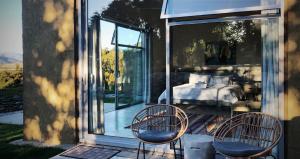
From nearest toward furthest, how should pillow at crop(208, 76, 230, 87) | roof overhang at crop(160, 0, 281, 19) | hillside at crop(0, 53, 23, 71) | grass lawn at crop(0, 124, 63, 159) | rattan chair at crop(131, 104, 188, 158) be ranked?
roof overhang at crop(160, 0, 281, 19), rattan chair at crop(131, 104, 188, 158), grass lawn at crop(0, 124, 63, 159), pillow at crop(208, 76, 230, 87), hillside at crop(0, 53, 23, 71)

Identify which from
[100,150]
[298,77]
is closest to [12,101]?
[100,150]

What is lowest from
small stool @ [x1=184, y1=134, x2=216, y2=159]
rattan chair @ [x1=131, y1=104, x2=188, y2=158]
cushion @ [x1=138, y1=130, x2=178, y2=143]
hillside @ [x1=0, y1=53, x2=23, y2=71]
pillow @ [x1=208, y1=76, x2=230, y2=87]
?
small stool @ [x1=184, y1=134, x2=216, y2=159]

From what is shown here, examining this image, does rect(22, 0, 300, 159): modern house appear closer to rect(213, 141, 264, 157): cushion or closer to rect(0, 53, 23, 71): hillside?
rect(213, 141, 264, 157): cushion

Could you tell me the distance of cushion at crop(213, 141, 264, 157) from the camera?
10.2 feet

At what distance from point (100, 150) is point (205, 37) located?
457cm

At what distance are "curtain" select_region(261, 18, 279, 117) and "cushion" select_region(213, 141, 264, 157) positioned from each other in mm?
815

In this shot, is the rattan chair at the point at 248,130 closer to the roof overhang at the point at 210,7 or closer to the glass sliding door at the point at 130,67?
the roof overhang at the point at 210,7

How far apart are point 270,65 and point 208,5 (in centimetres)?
111

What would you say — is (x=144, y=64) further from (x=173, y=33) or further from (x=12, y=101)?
(x=12, y=101)

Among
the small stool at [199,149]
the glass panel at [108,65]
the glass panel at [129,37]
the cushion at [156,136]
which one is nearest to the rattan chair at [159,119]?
the cushion at [156,136]

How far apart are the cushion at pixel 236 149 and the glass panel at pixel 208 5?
172 cm

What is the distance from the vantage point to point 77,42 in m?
5.07

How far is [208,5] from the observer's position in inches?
166

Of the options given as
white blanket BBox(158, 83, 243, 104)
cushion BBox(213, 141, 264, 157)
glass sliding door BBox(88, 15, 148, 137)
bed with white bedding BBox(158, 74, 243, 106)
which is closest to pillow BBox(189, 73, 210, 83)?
bed with white bedding BBox(158, 74, 243, 106)
